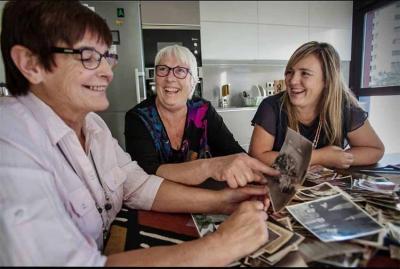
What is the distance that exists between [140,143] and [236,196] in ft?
1.92

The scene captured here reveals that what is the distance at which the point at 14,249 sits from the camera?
0.46 metres

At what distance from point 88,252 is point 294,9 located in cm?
377

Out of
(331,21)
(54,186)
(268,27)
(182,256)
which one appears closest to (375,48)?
(331,21)

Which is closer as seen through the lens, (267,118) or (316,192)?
(316,192)

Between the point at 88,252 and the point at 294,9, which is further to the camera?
the point at 294,9

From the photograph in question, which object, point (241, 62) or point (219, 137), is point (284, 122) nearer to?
point (219, 137)

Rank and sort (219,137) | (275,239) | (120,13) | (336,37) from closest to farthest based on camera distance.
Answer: (275,239)
(219,137)
(120,13)
(336,37)

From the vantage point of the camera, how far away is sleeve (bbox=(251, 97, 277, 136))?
141 cm

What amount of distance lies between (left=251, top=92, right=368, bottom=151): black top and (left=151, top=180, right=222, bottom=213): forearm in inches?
27.8

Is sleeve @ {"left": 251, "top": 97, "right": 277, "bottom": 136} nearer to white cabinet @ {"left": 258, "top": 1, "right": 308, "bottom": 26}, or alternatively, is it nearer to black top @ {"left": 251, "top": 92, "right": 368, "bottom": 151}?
black top @ {"left": 251, "top": 92, "right": 368, "bottom": 151}

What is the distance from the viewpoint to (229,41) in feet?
10.4

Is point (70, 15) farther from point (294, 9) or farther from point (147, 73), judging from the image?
point (294, 9)

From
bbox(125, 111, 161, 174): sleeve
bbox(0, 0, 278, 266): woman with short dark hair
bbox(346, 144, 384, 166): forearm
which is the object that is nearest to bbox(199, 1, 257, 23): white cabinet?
bbox(125, 111, 161, 174): sleeve

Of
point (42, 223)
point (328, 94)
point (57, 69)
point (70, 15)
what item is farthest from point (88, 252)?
point (328, 94)
